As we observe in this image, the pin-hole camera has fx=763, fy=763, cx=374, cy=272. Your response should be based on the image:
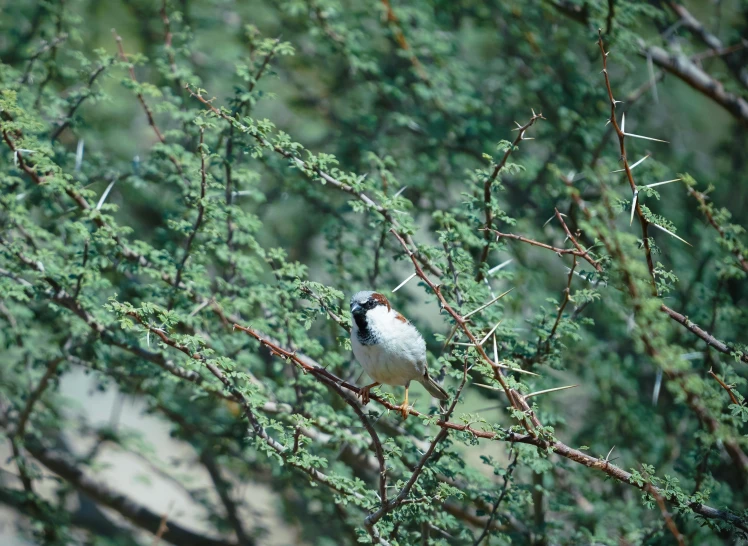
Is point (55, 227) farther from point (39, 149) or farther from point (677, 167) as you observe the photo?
point (677, 167)

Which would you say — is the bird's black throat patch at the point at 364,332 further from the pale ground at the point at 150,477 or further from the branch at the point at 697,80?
the branch at the point at 697,80

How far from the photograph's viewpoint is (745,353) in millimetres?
Result: 3459

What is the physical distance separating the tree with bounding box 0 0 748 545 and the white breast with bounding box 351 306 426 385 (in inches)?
5.7

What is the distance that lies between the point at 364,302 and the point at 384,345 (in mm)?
264

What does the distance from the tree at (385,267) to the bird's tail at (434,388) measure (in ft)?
0.22

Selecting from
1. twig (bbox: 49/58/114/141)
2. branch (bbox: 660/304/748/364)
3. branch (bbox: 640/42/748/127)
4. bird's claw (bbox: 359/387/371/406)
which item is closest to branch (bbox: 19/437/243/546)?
twig (bbox: 49/58/114/141)

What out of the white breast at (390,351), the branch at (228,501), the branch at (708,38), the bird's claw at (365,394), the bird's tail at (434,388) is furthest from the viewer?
the branch at (228,501)

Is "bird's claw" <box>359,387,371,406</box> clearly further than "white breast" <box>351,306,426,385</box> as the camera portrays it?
No

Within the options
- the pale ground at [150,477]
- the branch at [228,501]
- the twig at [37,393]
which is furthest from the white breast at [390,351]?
the branch at [228,501]

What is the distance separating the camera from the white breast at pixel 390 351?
12.6 feet

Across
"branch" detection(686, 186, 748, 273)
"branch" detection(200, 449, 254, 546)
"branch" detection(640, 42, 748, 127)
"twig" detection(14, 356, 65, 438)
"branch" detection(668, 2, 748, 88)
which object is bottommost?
"branch" detection(200, 449, 254, 546)

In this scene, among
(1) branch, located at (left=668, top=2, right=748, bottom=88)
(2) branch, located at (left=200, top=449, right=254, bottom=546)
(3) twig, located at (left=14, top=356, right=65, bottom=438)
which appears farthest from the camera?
(2) branch, located at (left=200, top=449, right=254, bottom=546)

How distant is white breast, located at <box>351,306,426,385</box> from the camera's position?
3850 mm

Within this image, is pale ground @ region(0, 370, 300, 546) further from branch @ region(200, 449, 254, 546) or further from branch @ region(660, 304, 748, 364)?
branch @ region(660, 304, 748, 364)
